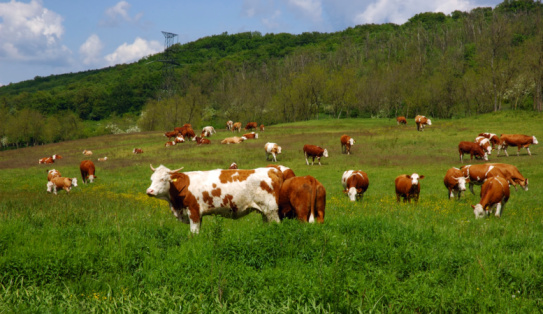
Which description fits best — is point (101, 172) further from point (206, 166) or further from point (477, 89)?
point (477, 89)

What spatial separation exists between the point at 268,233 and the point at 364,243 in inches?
78.9

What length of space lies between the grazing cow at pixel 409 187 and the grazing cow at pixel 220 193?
8.65m

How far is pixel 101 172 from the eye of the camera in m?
30.1

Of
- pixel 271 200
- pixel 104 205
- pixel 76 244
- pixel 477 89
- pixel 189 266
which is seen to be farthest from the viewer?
pixel 477 89

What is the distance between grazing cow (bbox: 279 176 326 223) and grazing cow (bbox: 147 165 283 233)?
36cm

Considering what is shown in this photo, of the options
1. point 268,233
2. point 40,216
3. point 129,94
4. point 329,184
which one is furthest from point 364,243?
point 129,94

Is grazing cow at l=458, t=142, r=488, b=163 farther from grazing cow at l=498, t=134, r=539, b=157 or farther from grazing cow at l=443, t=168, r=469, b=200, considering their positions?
grazing cow at l=443, t=168, r=469, b=200

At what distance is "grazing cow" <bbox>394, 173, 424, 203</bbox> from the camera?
16219mm

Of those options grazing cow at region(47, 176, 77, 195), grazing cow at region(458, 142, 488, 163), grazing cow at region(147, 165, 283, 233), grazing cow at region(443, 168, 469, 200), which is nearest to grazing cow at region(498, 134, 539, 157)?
grazing cow at region(458, 142, 488, 163)

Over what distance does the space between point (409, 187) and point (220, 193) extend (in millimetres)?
9996

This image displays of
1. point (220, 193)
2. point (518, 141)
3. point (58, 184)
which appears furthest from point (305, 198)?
point (518, 141)

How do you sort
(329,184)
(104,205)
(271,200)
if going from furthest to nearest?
(329,184), (104,205), (271,200)

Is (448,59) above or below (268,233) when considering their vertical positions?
above

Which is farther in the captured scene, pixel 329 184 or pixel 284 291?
pixel 329 184
